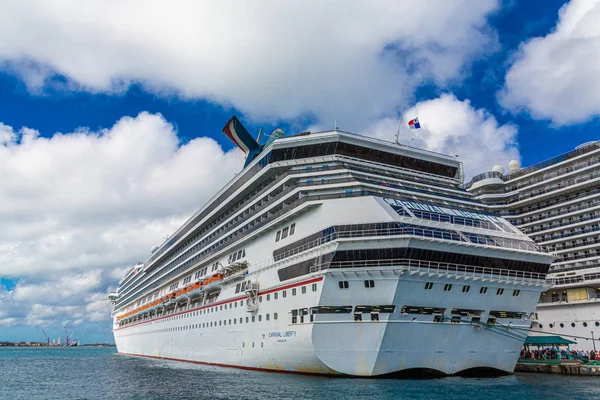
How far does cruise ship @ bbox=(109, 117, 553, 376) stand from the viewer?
2630 cm

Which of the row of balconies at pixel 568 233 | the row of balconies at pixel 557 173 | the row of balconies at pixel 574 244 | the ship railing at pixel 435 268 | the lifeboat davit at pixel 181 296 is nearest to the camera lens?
the ship railing at pixel 435 268

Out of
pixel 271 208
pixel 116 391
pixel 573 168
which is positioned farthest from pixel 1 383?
pixel 573 168

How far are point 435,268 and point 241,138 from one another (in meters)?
29.0

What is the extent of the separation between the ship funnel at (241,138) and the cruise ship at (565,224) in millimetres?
29885

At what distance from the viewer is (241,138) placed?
49906 mm

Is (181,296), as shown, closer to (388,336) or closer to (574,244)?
(388,336)

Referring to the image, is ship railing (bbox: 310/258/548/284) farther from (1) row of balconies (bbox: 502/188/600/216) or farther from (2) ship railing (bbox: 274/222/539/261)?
(1) row of balconies (bbox: 502/188/600/216)

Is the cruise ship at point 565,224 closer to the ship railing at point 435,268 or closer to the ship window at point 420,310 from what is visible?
the ship railing at point 435,268

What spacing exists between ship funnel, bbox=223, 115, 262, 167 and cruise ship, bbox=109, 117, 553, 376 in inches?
347

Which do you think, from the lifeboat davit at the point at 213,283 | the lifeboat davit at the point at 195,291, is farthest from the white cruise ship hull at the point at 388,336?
the lifeboat davit at the point at 195,291

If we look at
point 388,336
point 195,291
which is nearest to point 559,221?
point 388,336

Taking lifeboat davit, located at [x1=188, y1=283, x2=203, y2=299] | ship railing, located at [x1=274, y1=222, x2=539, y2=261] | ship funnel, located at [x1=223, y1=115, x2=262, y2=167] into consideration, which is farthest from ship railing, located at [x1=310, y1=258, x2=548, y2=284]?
ship funnel, located at [x1=223, y1=115, x2=262, y2=167]

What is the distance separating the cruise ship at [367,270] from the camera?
26.3m

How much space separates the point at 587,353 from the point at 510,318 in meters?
18.4
